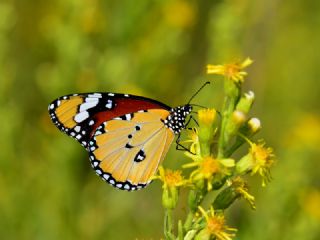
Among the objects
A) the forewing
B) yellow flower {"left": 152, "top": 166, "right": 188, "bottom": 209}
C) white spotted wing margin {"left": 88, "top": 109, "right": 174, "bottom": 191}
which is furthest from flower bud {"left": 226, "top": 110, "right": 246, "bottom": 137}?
the forewing

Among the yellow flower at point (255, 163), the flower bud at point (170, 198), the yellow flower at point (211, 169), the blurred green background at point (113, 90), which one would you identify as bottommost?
the flower bud at point (170, 198)

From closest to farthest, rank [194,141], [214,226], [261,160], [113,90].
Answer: [214,226] < [261,160] < [194,141] < [113,90]

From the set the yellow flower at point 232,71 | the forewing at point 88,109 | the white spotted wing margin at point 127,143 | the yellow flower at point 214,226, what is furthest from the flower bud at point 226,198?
the forewing at point 88,109

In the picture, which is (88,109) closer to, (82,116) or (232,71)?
(82,116)

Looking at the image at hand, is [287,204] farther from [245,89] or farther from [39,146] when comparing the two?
[39,146]

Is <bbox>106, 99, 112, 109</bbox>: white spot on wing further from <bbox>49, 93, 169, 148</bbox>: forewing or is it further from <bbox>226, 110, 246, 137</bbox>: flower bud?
<bbox>226, 110, 246, 137</bbox>: flower bud

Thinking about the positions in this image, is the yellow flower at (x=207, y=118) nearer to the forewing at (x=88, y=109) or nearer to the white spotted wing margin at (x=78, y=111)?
the forewing at (x=88, y=109)

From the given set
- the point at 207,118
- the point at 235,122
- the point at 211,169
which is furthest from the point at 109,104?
the point at 211,169
